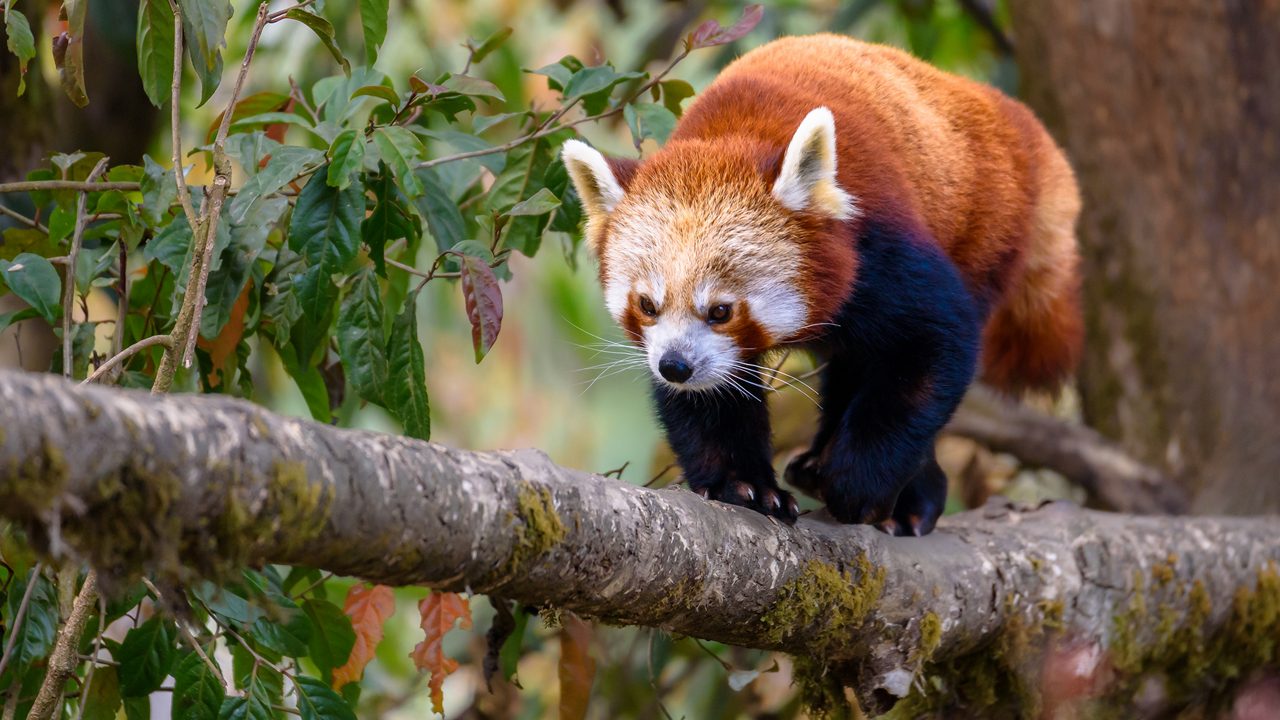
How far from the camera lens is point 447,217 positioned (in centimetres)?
271

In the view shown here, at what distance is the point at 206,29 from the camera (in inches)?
85.6

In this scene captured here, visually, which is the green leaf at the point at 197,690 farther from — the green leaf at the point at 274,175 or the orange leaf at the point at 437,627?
the green leaf at the point at 274,175

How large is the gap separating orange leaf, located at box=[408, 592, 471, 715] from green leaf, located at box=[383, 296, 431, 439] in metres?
0.49

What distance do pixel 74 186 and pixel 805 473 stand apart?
2040 mm

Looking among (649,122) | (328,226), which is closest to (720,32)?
(649,122)

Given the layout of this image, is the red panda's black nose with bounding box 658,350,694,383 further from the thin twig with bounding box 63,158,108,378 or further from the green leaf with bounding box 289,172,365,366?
the thin twig with bounding box 63,158,108,378

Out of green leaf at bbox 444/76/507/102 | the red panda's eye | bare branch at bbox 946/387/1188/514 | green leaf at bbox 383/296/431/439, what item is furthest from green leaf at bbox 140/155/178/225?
bare branch at bbox 946/387/1188/514

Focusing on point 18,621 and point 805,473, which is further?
point 805,473

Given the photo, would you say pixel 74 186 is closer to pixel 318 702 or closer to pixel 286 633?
pixel 286 633

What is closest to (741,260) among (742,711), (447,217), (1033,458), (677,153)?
(677,153)

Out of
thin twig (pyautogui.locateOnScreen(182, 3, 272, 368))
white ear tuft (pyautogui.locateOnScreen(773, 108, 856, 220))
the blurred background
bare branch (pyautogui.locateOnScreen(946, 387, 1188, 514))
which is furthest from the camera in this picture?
bare branch (pyautogui.locateOnScreen(946, 387, 1188, 514))

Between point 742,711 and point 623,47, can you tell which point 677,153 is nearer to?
point 742,711

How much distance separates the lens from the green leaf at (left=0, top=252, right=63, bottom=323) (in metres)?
2.24

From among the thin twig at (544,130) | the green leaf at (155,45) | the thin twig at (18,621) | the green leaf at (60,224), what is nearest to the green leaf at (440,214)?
the thin twig at (544,130)
